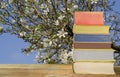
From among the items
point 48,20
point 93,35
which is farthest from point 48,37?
point 93,35

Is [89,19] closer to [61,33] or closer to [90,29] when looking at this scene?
[90,29]

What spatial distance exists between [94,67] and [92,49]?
202 millimetres

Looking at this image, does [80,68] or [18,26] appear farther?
[18,26]

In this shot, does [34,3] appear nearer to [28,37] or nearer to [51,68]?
[28,37]

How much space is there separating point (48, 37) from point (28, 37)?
1.40 feet

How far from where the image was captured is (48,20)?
8188mm

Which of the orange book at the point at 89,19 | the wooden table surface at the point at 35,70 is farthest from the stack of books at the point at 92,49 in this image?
the wooden table surface at the point at 35,70

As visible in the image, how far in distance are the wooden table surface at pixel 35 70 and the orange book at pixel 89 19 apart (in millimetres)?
449

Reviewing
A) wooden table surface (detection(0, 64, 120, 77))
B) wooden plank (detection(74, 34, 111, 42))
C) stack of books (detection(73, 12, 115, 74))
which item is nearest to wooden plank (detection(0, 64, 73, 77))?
wooden table surface (detection(0, 64, 120, 77))

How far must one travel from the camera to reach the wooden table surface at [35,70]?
3385 mm

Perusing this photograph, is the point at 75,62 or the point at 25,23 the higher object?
the point at 75,62

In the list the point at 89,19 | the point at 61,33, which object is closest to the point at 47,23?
the point at 61,33

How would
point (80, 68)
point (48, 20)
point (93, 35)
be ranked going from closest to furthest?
point (80, 68) < point (93, 35) < point (48, 20)

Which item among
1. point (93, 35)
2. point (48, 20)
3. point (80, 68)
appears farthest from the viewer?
point (48, 20)
